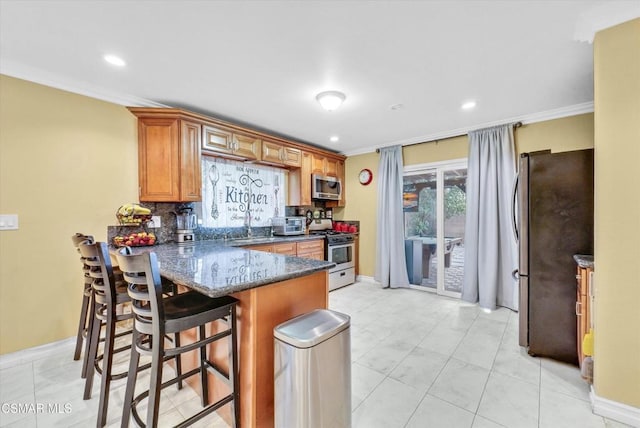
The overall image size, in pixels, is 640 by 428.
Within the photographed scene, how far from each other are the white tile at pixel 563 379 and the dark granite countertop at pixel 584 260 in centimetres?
87

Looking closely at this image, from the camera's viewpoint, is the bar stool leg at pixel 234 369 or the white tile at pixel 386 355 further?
the white tile at pixel 386 355

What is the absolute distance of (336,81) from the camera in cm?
245

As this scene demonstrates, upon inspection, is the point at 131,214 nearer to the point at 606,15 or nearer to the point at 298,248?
the point at 298,248

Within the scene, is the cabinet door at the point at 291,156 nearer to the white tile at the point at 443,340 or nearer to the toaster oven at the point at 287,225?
the toaster oven at the point at 287,225

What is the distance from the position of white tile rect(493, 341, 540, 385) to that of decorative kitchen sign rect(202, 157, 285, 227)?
10.8 feet

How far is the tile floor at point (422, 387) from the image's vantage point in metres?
1.63

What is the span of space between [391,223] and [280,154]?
6.88 feet

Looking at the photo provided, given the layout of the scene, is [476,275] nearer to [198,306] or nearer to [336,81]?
[336,81]

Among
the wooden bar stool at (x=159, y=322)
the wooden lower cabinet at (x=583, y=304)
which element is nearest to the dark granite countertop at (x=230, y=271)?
the wooden bar stool at (x=159, y=322)

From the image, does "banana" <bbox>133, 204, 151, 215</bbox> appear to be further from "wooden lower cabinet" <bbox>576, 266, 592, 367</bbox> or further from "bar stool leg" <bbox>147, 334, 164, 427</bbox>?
"wooden lower cabinet" <bbox>576, 266, 592, 367</bbox>

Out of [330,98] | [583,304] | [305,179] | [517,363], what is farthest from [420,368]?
[305,179]

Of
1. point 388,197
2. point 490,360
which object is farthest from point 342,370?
point 388,197

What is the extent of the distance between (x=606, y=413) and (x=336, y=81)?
304cm

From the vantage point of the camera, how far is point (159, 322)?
1.24 meters
